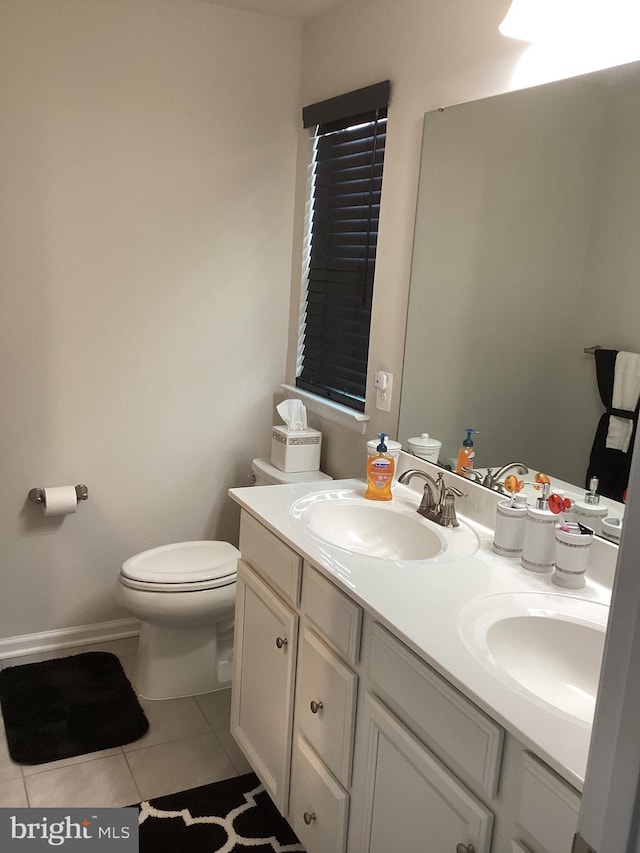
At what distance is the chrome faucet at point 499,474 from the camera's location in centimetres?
190

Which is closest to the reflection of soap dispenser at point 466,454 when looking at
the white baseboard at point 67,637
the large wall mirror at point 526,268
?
the large wall mirror at point 526,268

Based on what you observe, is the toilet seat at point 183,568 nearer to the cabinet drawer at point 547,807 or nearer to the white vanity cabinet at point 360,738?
the white vanity cabinet at point 360,738

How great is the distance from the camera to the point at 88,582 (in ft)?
9.43

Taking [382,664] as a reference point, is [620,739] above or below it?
above

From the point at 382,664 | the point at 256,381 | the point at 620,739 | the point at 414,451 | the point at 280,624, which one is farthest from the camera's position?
the point at 256,381

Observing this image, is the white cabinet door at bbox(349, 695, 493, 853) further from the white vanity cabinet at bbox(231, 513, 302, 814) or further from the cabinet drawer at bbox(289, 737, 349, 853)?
the white vanity cabinet at bbox(231, 513, 302, 814)

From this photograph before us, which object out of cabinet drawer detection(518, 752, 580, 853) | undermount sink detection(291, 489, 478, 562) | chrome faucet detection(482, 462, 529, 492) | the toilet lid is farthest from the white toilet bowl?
cabinet drawer detection(518, 752, 580, 853)

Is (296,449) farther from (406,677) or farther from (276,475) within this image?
(406,677)

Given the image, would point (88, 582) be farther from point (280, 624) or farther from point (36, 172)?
point (36, 172)

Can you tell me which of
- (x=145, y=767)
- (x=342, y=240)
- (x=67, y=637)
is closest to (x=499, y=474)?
(x=342, y=240)

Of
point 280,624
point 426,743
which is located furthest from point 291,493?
point 426,743

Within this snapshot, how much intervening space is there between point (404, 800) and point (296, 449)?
1.46m

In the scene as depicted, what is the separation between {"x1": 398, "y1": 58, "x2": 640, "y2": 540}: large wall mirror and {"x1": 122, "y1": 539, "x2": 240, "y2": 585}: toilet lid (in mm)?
805

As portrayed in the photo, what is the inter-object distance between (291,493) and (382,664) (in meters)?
0.79
